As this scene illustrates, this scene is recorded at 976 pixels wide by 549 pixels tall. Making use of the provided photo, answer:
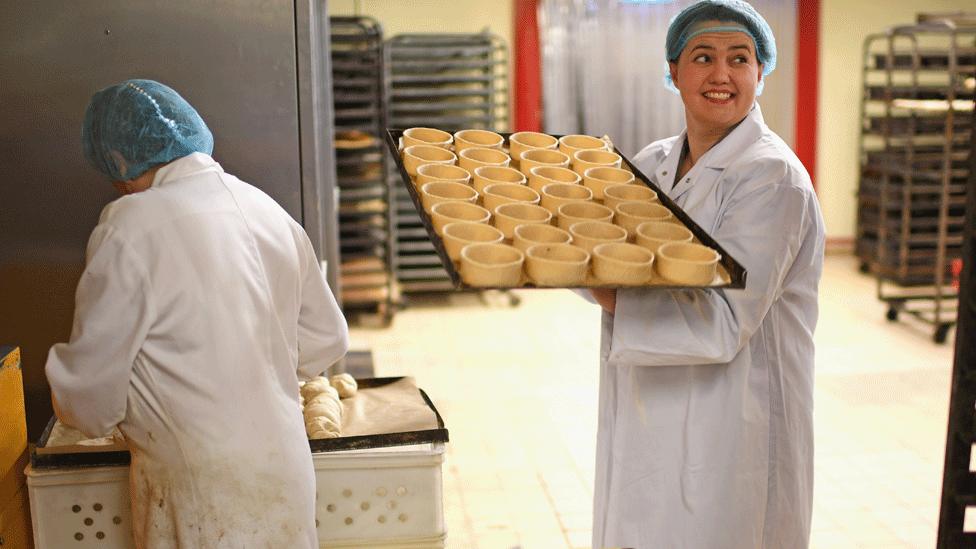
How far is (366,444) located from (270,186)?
806mm

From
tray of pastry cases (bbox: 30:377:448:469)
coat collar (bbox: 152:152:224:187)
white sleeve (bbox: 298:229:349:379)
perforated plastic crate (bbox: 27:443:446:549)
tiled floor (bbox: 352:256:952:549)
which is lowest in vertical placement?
tiled floor (bbox: 352:256:952:549)

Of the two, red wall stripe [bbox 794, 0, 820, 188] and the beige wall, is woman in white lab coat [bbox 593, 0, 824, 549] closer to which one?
red wall stripe [bbox 794, 0, 820, 188]

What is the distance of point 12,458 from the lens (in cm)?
200

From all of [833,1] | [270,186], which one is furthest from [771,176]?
[833,1]

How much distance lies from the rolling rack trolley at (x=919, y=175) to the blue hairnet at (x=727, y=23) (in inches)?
170

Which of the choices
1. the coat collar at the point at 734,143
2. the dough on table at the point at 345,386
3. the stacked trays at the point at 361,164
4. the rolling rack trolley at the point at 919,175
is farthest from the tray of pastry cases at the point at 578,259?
the rolling rack trolley at the point at 919,175

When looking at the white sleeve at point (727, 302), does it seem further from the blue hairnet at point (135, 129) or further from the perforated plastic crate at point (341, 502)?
the blue hairnet at point (135, 129)

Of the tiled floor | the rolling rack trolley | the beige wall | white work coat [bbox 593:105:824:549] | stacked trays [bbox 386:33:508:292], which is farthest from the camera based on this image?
the beige wall

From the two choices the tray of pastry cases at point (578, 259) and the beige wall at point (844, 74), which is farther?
the beige wall at point (844, 74)

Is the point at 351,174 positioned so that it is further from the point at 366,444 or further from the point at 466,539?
the point at 366,444

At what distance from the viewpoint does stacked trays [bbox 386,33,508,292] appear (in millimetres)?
6656

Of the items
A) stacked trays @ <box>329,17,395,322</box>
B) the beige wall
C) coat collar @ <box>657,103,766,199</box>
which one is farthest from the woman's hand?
the beige wall

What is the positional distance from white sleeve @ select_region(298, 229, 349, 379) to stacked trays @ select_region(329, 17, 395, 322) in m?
4.19

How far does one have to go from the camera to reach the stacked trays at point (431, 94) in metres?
6.66
